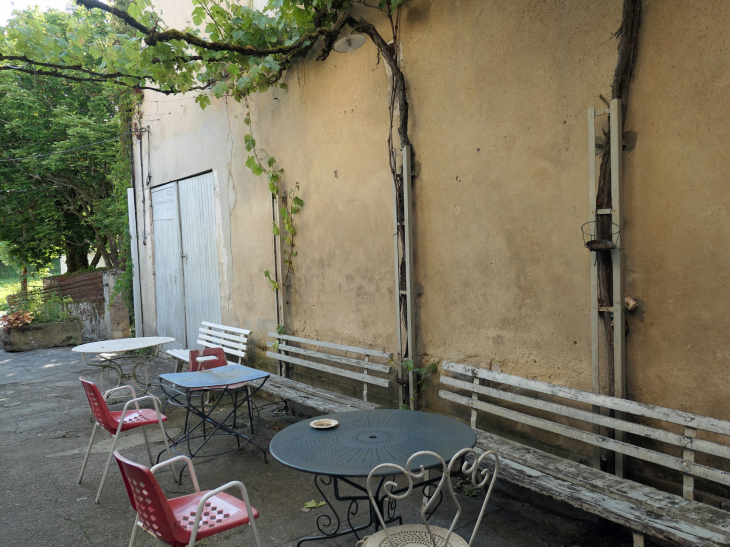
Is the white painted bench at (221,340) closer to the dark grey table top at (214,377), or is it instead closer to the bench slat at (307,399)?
the bench slat at (307,399)

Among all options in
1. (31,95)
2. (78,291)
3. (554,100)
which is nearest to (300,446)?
(554,100)

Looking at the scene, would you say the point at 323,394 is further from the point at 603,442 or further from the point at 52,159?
the point at 52,159

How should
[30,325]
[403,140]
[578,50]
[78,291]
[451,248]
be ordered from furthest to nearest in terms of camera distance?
[78,291]
[30,325]
[403,140]
[451,248]
[578,50]

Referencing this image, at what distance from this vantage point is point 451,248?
433 centimetres

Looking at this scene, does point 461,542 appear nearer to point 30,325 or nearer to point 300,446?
point 300,446

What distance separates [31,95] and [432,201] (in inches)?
660

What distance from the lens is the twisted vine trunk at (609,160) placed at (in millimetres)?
3043

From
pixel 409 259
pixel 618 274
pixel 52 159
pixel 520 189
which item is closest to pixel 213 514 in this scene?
pixel 618 274

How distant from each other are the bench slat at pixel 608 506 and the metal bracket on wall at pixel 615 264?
473 millimetres

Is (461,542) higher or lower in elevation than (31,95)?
lower

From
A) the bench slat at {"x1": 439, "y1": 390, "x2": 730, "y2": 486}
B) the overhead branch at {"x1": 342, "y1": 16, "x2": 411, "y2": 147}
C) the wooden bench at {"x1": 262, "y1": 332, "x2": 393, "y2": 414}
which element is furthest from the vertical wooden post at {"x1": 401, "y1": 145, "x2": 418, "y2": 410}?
the bench slat at {"x1": 439, "y1": 390, "x2": 730, "y2": 486}

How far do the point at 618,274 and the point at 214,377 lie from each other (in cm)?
321

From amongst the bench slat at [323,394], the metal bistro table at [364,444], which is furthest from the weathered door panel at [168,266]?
the metal bistro table at [364,444]

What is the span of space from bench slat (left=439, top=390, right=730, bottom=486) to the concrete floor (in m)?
0.50
